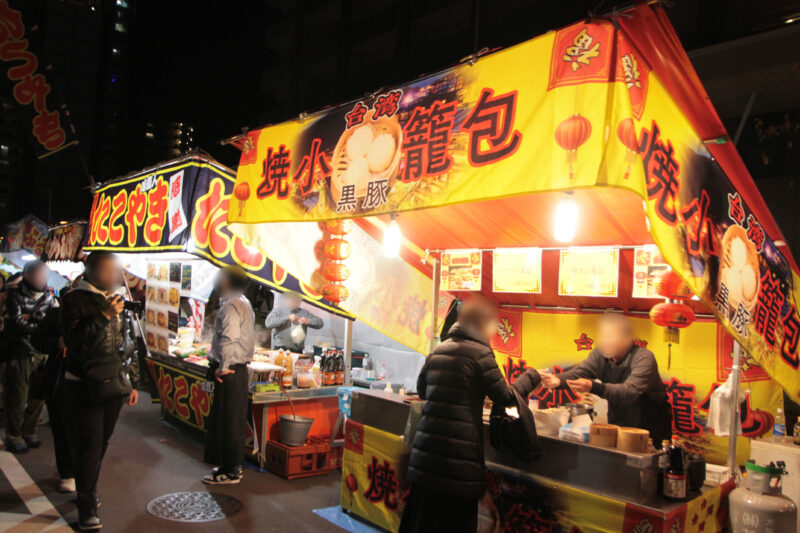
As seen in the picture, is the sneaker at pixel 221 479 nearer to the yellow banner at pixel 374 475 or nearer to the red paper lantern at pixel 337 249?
the yellow banner at pixel 374 475

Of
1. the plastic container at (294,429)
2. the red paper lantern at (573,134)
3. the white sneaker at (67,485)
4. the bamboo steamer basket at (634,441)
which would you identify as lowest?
the white sneaker at (67,485)

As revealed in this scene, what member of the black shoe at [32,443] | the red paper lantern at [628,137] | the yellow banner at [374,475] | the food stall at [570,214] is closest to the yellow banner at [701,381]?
the food stall at [570,214]

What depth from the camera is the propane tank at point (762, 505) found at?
404 cm

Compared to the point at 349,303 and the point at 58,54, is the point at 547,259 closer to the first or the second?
the point at 349,303

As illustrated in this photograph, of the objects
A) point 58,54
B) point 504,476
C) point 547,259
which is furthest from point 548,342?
point 58,54

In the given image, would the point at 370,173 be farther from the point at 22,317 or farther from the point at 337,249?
the point at 22,317

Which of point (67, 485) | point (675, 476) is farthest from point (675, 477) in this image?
point (67, 485)

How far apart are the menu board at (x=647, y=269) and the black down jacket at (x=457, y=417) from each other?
2.58 m

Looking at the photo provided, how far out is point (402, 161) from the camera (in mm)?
4168

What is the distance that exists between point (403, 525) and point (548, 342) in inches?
181

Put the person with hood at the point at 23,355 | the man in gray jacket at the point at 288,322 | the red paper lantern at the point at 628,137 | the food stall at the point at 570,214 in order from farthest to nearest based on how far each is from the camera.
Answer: the man in gray jacket at the point at 288,322 → the person with hood at the point at 23,355 → the food stall at the point at 570,214 → the red paper lantern at the point at 628,137

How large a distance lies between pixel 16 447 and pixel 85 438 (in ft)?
12.2

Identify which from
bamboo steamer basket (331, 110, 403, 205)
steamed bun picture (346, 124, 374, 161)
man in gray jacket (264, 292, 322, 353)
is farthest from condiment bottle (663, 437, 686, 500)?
man in gray jacket (264, 292, 322, 353)

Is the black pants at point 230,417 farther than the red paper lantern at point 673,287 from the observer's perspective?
Yes
